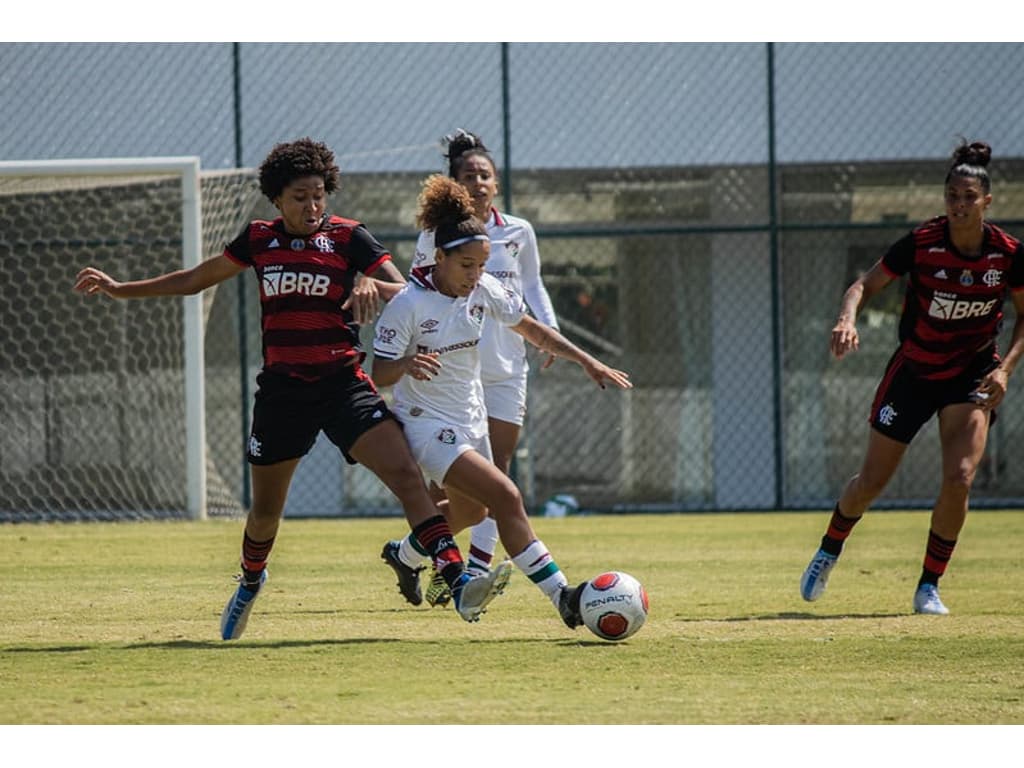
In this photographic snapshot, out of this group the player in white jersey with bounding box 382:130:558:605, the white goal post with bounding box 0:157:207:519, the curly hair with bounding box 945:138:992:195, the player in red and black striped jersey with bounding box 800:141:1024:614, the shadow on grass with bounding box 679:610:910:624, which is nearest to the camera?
the shadow on grass with bounding box 679:610:910:624

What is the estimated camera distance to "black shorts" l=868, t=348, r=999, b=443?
775 centimetres

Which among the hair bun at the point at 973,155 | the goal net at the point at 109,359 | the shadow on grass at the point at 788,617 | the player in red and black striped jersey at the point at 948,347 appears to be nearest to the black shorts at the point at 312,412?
the shadow on grass at the point at 788,617

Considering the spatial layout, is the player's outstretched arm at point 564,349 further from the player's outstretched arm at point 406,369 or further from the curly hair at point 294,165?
the curly hair at point 294,165

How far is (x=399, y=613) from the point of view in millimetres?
7742

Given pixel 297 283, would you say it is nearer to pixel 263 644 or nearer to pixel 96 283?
pixel 96 283

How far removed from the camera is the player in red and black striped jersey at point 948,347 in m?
7.60

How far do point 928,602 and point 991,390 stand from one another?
3.32ft

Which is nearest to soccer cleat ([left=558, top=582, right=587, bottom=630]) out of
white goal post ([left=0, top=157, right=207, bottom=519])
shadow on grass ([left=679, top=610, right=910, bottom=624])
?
shadow on grass ([left=679, top=610, right=910, bottom=624])

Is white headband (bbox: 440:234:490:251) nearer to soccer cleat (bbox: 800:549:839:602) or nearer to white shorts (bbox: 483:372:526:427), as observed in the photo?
white shorts (bbox: 483:372:526:427)

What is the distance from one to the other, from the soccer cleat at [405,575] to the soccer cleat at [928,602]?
2296 mm

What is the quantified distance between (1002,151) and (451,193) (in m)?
9.07

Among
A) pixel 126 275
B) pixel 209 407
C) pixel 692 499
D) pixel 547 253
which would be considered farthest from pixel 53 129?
pixel 692 499

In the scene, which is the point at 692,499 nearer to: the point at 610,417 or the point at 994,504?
the point at 610,417

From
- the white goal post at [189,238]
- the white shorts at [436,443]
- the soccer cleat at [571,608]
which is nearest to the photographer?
the soccer cleat at [571,608]
